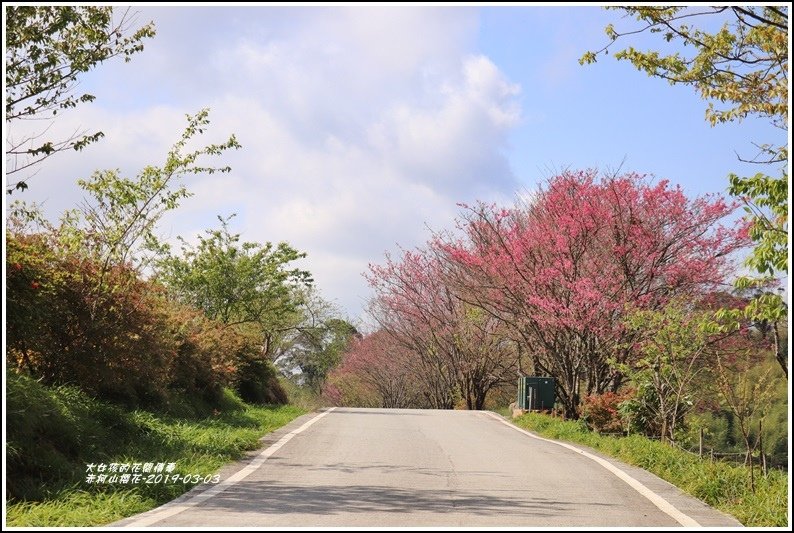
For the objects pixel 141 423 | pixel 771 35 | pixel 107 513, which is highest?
pixel 771 35

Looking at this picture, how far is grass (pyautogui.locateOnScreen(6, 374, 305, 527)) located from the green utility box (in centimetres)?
999

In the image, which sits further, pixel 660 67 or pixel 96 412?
pixel 96 412

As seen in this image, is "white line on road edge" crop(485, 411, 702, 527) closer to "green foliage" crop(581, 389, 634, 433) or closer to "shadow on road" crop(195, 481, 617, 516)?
"shadow on road" crop(195, 481, 617, 516)

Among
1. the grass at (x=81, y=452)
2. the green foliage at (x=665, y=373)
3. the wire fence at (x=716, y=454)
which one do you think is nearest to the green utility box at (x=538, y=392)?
the wire fence at (x=716, y=454)

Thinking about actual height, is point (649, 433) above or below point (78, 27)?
below

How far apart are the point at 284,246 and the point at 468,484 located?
20771mm

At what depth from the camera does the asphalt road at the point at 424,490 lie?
7.36 m

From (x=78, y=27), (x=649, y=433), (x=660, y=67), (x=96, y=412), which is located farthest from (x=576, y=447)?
(x=78, y=27)

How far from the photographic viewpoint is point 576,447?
1465cm

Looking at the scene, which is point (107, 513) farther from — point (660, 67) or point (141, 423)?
point (660, 67)

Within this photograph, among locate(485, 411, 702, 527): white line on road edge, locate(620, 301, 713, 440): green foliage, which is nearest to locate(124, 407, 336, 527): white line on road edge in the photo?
locate(485, 411, 702, 527): white line on road edge

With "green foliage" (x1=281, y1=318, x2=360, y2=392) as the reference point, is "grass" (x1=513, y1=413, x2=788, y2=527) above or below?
below

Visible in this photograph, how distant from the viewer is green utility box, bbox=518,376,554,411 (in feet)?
71.1

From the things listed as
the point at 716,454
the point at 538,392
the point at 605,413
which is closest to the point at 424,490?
the point at 716,454
